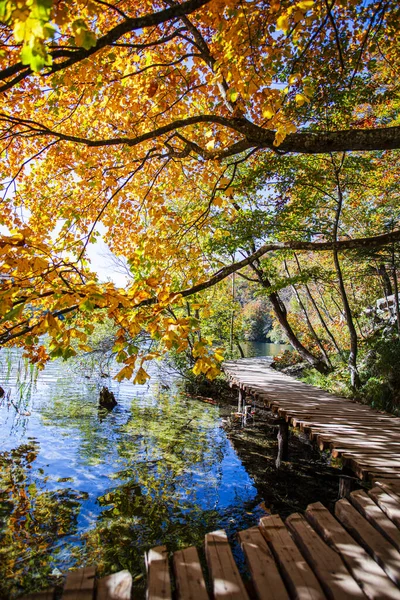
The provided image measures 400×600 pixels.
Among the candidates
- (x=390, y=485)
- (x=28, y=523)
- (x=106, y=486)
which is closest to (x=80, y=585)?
(x=390, y=485)

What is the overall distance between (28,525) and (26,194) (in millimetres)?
6615

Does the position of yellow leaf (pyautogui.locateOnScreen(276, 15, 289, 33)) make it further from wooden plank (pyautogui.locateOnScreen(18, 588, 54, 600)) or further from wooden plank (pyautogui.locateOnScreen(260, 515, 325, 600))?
wooden plank (pyautogui.locateOnScreen(18, 588, 54, 600))

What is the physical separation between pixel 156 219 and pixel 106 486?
4909 mm

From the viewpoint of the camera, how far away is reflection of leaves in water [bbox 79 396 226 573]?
4.63 m

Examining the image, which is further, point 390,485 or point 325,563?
point 390,485

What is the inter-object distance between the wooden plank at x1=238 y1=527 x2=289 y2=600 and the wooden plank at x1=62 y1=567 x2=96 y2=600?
40.0 inches

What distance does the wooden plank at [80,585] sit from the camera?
6.34ft

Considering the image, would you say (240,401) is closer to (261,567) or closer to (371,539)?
(371,539)

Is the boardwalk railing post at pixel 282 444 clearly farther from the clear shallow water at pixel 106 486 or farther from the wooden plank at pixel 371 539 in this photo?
the wooden plank at pixel 371 539

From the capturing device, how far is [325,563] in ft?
7.47

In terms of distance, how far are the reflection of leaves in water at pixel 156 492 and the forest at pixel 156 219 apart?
38 millimetres

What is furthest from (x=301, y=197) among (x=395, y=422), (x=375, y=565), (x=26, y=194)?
(x=375, y=565)

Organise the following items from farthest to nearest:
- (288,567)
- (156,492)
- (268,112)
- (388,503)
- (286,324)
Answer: (286,324), (156,492), (268,112), (388,503), (288,567)

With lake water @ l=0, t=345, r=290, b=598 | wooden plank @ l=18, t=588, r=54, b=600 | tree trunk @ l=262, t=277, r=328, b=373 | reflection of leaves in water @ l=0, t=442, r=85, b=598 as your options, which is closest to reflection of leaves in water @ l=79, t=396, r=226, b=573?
lake water @ l=0, t=345, r=290, b=598
